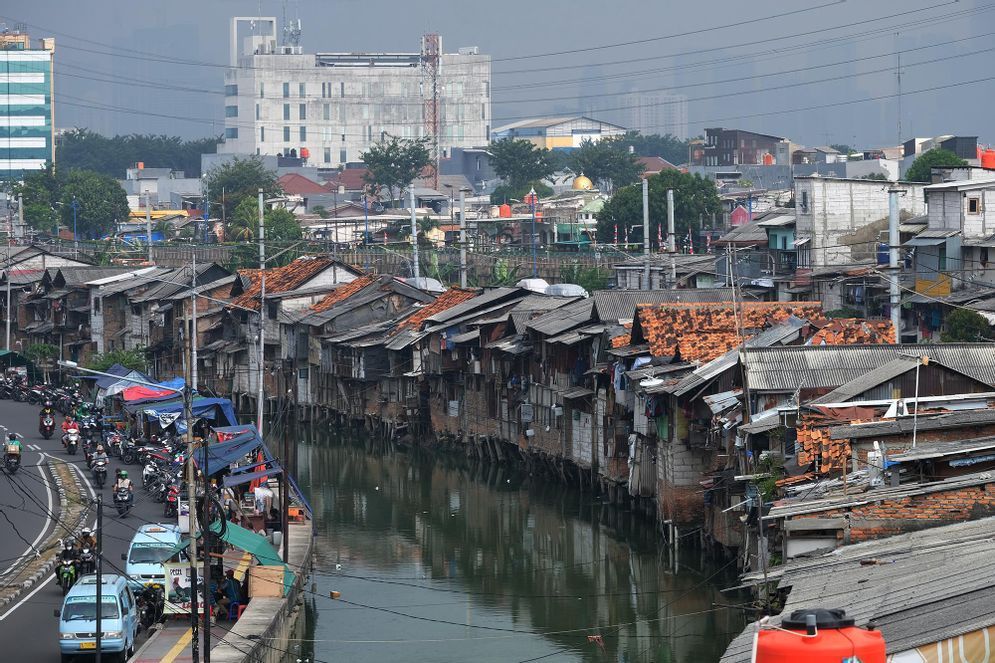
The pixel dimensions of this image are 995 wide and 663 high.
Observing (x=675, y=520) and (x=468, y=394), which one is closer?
(x=675, y=520)

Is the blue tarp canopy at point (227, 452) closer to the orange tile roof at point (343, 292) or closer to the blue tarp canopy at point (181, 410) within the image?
the blue tarp canopy at point (181, 410)

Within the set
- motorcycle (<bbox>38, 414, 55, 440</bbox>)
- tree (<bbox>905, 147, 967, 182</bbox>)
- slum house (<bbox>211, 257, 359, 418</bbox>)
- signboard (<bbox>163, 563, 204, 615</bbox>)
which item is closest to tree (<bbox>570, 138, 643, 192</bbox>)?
tree (<bbox>905, 147, 967, 182</bbox>)

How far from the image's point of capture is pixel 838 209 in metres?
58.2

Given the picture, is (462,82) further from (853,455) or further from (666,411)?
(853,455)

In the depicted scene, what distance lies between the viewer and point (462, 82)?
598 ft

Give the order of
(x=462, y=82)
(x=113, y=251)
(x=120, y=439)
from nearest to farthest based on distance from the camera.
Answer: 1. (x=120, y=439)
2. (x=113, y=251)
3. (x=462, y=82)

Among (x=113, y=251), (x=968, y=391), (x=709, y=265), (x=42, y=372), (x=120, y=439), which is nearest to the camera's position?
(x=968, y=391)

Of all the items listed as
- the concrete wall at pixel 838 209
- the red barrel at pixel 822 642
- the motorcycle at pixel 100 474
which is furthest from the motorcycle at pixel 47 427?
the red barrel at pixel 822 642

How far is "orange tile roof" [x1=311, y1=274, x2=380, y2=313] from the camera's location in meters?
65.1

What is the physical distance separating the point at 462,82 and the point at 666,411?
147478 mm

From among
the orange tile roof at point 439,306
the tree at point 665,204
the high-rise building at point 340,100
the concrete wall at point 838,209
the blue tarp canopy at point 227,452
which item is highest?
the high-rise building at point 340,100

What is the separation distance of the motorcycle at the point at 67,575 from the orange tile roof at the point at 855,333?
56.3 feet

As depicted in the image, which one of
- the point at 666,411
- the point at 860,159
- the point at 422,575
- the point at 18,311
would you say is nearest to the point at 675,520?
the point at 666,411

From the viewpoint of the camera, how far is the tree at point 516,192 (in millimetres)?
118062
